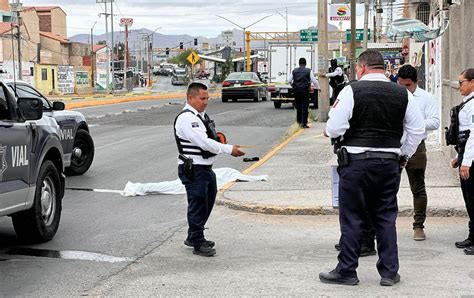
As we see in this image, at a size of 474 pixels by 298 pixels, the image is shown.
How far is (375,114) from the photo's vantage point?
582 cm

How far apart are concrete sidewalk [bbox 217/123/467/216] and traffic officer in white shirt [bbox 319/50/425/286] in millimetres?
3055

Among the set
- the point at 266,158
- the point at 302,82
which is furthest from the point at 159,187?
the point at 302,82

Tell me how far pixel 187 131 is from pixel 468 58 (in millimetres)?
5411

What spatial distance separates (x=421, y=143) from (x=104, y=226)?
3.88 meters

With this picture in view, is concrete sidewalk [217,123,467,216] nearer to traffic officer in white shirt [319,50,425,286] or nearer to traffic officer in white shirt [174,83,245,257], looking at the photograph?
traffic officer in white shirt [174,83,245,257]

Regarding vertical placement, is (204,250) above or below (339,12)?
below

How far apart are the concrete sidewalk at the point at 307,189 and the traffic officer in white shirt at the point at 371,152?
3055 mm

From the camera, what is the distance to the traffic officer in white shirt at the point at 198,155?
700 centimetres

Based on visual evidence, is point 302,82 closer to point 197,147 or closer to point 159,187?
point 159,187

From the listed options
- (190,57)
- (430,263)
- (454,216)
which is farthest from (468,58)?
(190,57)

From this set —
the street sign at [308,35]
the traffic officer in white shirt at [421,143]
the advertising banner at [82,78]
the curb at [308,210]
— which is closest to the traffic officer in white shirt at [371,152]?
the traffic officer in white shirt at [421,143]

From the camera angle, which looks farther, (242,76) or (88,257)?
(242,76)

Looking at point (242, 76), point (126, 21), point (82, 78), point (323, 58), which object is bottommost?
point (242, 76)

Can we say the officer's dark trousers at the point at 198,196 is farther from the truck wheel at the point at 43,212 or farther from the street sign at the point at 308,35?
the street sign at the point at 308,35
